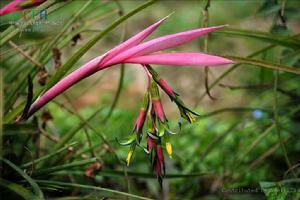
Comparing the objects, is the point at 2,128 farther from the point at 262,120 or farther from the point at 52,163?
the point at 262,120

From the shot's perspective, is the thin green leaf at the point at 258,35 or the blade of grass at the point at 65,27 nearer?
the thin green leaf at the point at 258,35

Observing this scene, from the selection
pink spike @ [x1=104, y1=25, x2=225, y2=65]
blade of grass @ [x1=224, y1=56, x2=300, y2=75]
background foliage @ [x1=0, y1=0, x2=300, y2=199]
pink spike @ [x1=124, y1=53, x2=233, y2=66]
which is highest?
pink spike @ [x1=104, y1=25, x2=225, y2=65]

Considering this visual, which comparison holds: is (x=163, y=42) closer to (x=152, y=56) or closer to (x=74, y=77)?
(x=152, y=56)

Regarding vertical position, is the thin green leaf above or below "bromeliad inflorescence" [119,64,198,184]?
above

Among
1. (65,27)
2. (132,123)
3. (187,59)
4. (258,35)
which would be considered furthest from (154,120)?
(132,123)

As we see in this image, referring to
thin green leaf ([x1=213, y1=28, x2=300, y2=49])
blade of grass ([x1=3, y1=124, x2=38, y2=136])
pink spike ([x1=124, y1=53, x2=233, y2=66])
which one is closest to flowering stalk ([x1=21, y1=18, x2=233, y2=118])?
pink spike ([x1=124, y1=53, x2=233, y2=66])

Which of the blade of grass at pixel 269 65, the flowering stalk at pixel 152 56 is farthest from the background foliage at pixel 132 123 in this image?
the flowering stalk at pixel 152 56

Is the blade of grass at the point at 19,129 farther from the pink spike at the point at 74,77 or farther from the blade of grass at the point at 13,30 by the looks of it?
the blade of grass at the point at 13,30

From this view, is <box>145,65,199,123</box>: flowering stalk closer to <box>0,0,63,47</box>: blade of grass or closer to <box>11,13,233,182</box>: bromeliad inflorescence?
<box>11,13,233,182</box>: bromeliad inflorescence

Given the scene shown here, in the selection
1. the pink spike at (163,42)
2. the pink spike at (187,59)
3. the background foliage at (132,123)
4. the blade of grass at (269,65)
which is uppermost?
the pink spike at (163,42)

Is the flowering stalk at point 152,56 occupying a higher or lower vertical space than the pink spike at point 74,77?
higher

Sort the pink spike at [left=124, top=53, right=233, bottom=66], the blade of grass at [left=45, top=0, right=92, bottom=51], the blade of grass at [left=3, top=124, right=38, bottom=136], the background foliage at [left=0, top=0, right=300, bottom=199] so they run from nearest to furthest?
the pink spike at [left=124, top=53, right=233, bottom=66] < the blade of grass at [left=3, top=124, right=38, bottom=136] < the background foliage at [left=0, top=0, right=300, bottom=199] < the blade of grass at [left=45, top=0, right=92, bottom=51]
